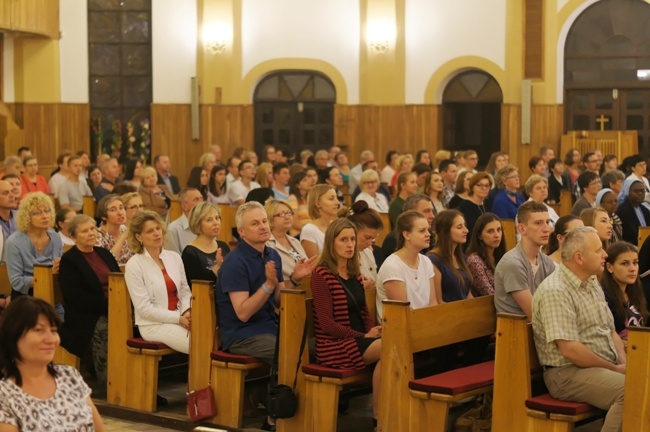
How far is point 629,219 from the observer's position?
10.7 meters

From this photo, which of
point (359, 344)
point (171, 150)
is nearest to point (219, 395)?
point (359, 344)

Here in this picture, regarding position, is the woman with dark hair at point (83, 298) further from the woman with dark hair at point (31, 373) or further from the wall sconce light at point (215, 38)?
the wall sconce light at point (215, 38)

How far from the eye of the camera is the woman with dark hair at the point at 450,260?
23.4ft

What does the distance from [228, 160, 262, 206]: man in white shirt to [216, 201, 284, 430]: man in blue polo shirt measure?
20.7ft

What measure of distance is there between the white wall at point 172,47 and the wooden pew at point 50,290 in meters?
12.6

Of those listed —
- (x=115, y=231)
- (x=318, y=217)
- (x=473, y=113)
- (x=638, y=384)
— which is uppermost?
(x=473, y=113)

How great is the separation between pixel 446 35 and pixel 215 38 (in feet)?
13.0

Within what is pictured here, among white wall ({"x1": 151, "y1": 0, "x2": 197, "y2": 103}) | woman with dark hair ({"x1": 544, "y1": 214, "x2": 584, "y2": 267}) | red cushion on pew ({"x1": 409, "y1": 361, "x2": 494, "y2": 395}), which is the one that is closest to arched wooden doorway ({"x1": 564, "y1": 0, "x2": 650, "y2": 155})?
white wall ({"x1": 151, "y1": 0, "x2": 197, "y2": 103})

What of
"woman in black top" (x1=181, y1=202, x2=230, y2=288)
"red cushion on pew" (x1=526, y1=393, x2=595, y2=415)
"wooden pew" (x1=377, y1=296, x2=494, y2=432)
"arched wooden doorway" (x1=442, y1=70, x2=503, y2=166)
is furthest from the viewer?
"arched wooden doorway" (x1=442, y1=70, x2=503, y2=166)

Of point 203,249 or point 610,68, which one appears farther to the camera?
point 610,68

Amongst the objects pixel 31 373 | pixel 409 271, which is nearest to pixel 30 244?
pixel 409 271

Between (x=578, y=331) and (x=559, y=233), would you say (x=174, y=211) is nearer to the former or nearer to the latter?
(x=559, y=233)

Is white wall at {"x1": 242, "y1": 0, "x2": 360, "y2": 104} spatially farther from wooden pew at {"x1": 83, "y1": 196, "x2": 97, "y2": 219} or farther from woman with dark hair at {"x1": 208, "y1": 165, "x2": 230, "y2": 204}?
wooden pew at {"x1": 83, "y1": 196, "x2": 97, "y2": 219}

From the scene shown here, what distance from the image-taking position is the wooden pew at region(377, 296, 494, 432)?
19.4ft
